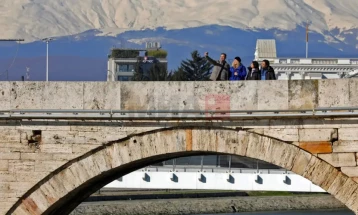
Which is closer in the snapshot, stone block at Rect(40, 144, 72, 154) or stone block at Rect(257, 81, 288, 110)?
stone block at Rect(257, 81, 288, 110)

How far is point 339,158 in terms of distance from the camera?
1992cm

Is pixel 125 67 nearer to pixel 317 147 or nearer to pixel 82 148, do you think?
pixel 82 148

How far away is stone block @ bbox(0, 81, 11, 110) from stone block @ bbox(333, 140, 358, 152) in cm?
523

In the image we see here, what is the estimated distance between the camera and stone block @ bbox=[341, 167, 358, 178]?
19812 millimetres

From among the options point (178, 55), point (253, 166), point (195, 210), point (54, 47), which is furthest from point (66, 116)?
point (178, 55)

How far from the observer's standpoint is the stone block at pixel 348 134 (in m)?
19.9

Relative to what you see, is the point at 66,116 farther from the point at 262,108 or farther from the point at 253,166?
the point at 253,166

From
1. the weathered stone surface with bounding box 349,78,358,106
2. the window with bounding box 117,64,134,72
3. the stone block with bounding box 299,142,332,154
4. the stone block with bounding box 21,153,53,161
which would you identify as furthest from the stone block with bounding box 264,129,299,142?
the window with bounding box 117,64,134,72

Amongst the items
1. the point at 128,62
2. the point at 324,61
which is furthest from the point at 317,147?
the point at 128,62

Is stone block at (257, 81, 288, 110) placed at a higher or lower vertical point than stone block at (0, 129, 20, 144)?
higher

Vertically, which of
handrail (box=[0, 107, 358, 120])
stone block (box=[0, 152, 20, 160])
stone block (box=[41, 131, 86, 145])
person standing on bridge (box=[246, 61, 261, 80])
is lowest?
stone block (box=[0, 152, 20, 160])

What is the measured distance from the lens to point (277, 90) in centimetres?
2048

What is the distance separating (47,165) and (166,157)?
182 centimetres

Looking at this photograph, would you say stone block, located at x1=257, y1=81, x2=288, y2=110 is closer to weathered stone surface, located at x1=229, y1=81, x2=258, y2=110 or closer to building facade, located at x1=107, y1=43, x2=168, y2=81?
weathered stone surface, located at x1=229, y1=81, x2=258, y2=110
